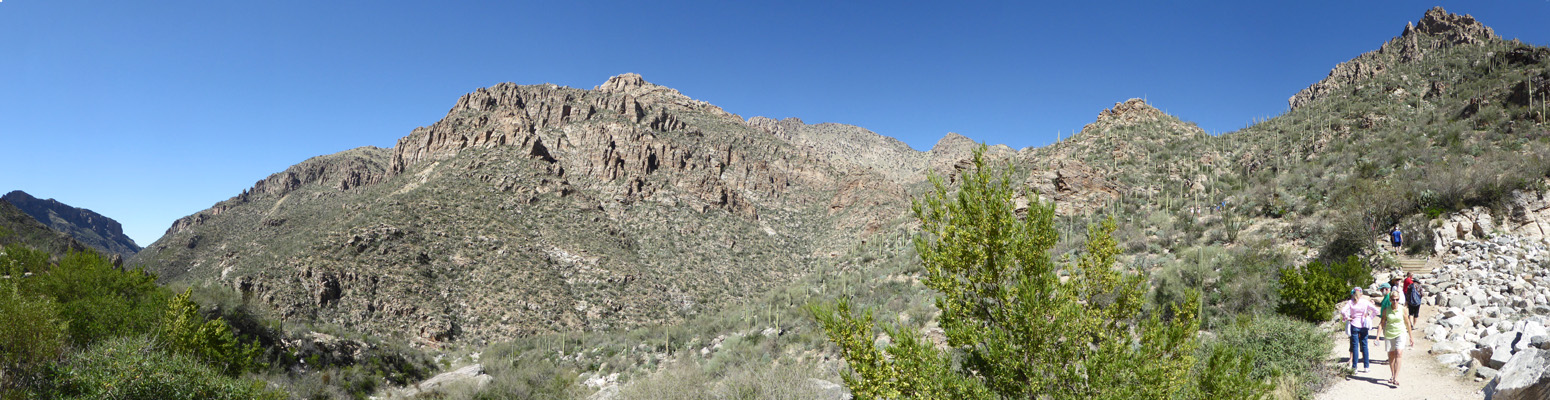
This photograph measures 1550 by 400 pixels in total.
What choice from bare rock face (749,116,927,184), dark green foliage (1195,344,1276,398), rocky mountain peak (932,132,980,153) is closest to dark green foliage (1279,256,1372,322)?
dark green foliage (1195,344,1276,398)

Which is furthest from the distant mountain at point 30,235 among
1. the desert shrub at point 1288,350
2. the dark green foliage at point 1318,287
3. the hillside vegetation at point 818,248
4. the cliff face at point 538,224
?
the dark green foliage at point 1318,287

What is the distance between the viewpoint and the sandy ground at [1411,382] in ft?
22.5

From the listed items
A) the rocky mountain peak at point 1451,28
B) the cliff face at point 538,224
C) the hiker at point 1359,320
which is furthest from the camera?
the rocky mountain peak at point 1451,28

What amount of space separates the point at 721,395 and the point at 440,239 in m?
35.3

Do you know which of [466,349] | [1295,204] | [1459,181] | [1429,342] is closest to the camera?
[1429,342]

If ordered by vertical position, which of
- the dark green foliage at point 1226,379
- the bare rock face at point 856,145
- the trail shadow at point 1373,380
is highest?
the bare rock face at point 856,145

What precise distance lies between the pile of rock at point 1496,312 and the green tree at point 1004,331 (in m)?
4.59

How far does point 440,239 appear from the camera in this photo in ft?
126

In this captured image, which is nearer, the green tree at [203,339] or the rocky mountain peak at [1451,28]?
the green tree at [203,339]

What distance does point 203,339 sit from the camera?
16.1m

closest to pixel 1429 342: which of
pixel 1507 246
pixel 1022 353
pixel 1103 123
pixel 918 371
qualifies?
pixel 1507 246

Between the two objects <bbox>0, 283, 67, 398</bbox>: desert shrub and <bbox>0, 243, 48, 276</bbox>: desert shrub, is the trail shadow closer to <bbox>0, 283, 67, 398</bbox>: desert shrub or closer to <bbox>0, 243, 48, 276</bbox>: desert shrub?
<bbox>0, 283, 67, 398</bbox>: desert shrub

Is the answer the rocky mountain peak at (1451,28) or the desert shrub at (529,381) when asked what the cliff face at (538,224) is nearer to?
the desert shrub at (529,381)

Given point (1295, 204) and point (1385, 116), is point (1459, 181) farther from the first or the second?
point (1385, 116)
